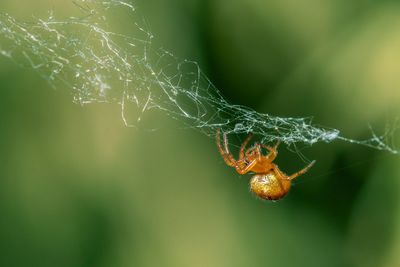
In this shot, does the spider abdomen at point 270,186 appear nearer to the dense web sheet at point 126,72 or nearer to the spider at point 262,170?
the spider at point 262,170

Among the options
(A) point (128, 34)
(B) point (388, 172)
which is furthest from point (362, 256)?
(A) point (128, 34)

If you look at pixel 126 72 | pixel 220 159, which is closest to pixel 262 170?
pixel 220 159

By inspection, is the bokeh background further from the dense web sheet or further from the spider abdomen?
the spider abdomen

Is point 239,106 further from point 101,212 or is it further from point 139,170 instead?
point 101,212

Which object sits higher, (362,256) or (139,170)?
(139,170)

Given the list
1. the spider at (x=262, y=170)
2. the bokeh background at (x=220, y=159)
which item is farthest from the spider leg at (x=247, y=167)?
the bokeh background at (x=220, y=159)

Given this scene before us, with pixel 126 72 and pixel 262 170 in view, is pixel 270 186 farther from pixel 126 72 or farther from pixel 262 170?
pixel 126 72
